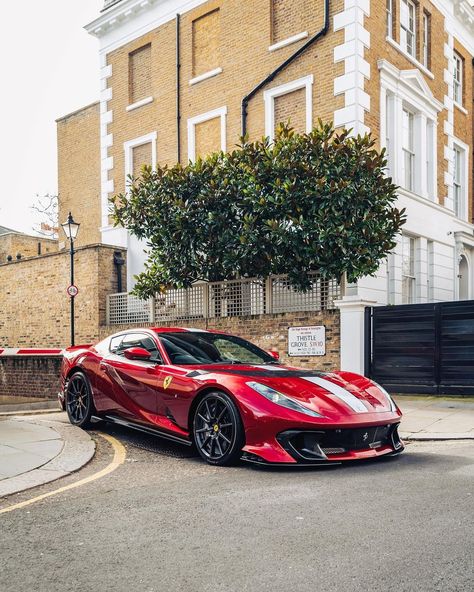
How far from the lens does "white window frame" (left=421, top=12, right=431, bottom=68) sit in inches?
782

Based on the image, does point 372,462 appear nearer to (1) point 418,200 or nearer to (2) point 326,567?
(2) point 326,567

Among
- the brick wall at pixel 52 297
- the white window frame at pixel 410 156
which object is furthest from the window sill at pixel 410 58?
the brick wall at pixel 52 297

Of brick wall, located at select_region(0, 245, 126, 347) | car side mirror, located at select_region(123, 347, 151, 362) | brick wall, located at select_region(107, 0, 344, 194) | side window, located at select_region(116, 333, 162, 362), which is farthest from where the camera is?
brick wall, located at select_region(0, 245, 126, 347)

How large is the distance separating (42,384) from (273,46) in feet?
35.7

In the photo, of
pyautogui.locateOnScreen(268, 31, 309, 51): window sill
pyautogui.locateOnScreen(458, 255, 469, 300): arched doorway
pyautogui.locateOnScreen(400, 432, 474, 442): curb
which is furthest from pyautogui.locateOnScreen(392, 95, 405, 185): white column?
pyautogui.locateOnScreen(400, 432, 474, 442): curb

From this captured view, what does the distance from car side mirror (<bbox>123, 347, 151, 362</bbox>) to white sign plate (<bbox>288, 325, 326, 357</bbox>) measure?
7.33m

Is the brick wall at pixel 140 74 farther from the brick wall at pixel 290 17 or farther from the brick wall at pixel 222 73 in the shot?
the brick wall at pixel 290 17

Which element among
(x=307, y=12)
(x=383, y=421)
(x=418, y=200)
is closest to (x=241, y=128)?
(x=307, y=12)

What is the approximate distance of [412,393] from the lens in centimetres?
1320

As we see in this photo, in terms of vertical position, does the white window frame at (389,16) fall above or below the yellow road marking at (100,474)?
above

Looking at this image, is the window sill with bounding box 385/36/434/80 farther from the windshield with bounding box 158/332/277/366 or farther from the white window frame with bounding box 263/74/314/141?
the windshield with bounding box 158/332/277/366

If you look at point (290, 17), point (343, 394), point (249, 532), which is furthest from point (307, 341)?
point (249, 532)

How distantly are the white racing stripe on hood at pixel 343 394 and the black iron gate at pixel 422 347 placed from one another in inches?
256

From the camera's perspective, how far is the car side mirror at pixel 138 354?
24.4 feet
